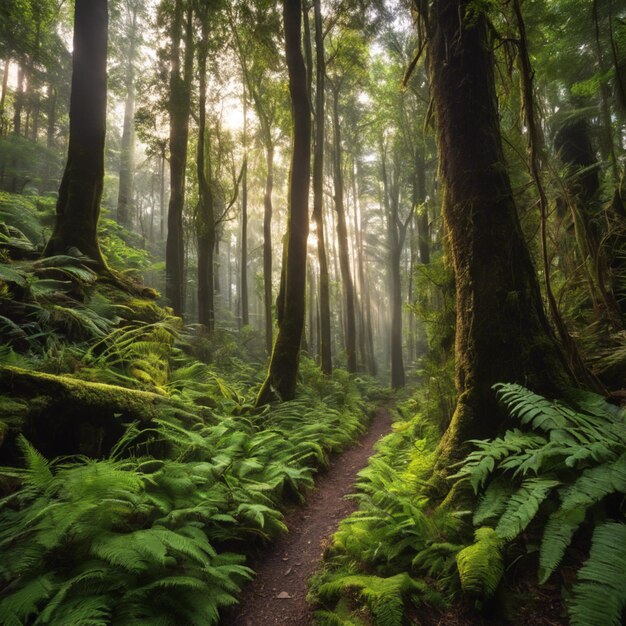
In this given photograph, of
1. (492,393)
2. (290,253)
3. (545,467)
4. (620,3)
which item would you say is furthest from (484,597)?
(620,3)

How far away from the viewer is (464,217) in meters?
3.83

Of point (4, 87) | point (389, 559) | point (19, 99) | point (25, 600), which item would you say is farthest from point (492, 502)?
point (19, 99)

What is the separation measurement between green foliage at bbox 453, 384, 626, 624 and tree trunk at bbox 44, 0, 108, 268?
786 cm

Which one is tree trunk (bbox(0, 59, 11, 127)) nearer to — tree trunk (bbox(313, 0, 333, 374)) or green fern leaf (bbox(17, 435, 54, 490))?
tree trunk (bbox(313, 0, 333, 374))

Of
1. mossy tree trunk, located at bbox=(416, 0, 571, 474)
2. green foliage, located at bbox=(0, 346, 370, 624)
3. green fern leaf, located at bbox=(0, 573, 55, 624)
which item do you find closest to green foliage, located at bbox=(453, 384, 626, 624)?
mossy tree trunk, located at bbox=(416, 0, 571, 474)

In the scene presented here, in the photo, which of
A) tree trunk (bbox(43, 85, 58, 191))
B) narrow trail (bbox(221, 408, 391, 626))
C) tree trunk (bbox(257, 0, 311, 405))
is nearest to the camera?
narrow trail (bbox(221, 408, 391, 626))

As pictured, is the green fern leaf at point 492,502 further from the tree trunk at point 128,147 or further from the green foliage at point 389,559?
the tree trunk at point 128,147

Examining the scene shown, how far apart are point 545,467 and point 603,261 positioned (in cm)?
287

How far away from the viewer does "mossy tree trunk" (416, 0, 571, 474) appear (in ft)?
10.8

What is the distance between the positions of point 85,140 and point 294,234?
4799mm

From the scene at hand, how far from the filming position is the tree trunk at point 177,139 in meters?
11.7

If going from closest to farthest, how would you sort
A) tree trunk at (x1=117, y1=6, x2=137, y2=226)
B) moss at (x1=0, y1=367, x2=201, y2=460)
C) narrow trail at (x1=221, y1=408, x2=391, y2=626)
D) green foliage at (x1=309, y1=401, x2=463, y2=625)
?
green foliage at (x1=309, y1=401, x2=463, y2=625) < narrow trail at (x1=221, y1=408, x2=391, y2=626) < moss at (x1=0, y1=367, x2=201, y2=460) < tree trunk at (x1=117, y1=6, x2=137, y2=226)

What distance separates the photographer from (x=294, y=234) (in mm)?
8242

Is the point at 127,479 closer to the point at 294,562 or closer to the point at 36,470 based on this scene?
the point at 36,470
